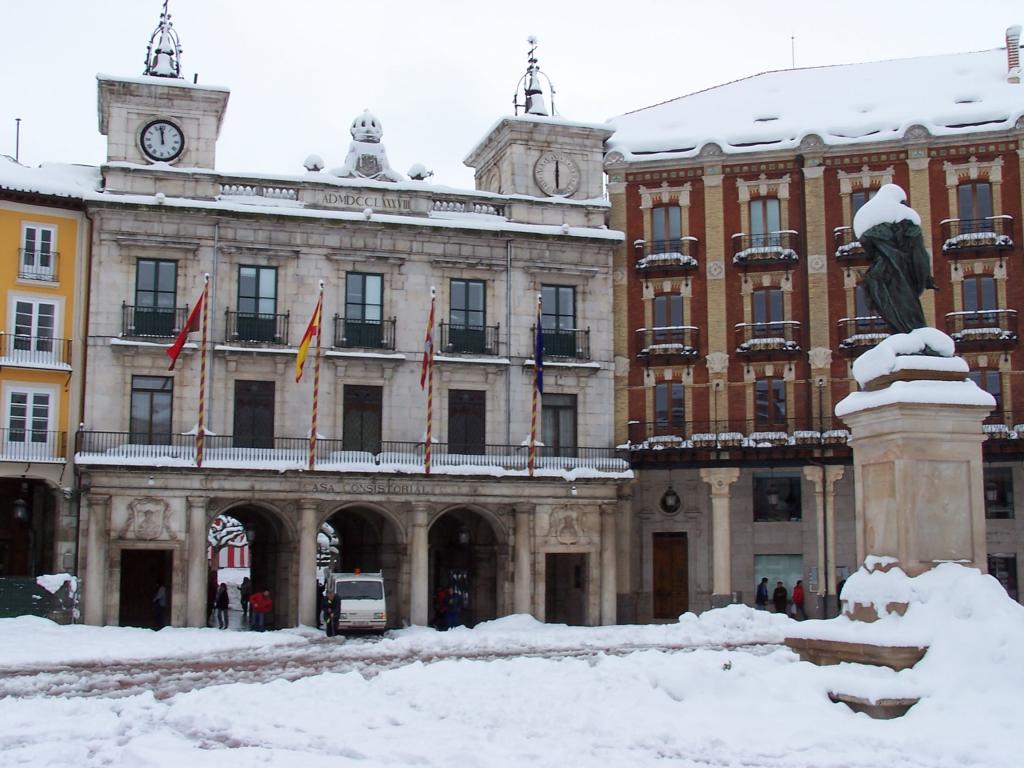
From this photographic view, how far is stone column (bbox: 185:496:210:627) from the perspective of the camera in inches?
1582

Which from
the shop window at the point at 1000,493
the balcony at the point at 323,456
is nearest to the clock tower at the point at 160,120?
the balcony at the point at 323,456

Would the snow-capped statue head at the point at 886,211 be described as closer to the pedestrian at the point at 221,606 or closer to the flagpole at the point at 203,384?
the flagpole at the point at 203,384

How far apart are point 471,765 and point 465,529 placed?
107 feet

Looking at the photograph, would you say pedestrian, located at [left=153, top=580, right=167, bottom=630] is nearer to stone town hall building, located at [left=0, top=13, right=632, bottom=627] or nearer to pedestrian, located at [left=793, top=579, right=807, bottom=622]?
stone town hall building, located at [left=0, top=13, right=632, bottom=627]

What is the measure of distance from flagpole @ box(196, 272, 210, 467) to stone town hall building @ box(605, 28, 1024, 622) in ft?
48.8

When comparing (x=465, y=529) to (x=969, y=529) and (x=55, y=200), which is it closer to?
(x=55, y=200)

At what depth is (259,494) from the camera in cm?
4134

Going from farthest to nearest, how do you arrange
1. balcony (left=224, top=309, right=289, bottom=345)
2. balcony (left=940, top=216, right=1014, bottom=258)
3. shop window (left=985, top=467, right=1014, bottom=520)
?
balcony (left=940, top=216, right=1014, bottom=258) < shop window (left=985, top=467, right=1014, bottom=520) < balcony (left=224, top=309, right=289, bottom=345)

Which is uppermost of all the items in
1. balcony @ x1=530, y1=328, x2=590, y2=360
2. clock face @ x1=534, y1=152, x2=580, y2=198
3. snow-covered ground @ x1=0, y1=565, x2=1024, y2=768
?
clock face @ x1=534, y1=152, x2=580, y2=198

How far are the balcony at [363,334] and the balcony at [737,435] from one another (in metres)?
9.64

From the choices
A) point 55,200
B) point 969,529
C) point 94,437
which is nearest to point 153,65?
point 55,200

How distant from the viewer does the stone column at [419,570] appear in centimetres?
4209

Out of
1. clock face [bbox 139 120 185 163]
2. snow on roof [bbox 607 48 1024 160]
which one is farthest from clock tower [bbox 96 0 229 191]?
snow on roof [bbox 607 48 1024 160]

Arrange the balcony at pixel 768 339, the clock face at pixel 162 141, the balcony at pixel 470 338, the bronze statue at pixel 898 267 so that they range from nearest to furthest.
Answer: the bronze statue at pixel 898 267 < the clock face at pixel 162 141 < the balcony at pixel 470 338 < the balcony at pixel 768 339
